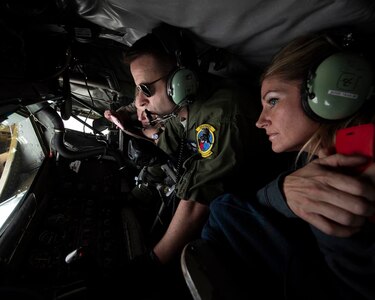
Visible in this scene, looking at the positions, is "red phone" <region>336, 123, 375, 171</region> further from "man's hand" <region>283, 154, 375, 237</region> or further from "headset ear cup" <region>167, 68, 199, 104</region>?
"headset ear cup" <region>167, 68, 199, 104</region>

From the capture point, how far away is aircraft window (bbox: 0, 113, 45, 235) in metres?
1.03

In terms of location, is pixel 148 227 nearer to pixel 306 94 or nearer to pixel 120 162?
pixel 120 162

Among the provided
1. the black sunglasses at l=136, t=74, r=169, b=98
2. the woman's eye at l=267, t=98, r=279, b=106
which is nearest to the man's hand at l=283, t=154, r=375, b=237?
the woman's eye at l=267, t=98, r=279, b=106

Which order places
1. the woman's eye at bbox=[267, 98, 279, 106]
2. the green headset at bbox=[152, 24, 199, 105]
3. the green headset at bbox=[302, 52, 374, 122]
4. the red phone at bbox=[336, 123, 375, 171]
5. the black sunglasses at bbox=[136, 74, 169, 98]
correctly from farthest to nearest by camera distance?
1. the black sunglasses at bbox=[136, 74, 169, 98]
2. the green headset at bbox=[152, 24, 199, 105]
3. the woman's eye at bbox=[267, 98, 279, 106]
4. the green headset at bbox=[302, 52, 374, 122]
5. the red phone at bbox=[336, 123, 375, 171]

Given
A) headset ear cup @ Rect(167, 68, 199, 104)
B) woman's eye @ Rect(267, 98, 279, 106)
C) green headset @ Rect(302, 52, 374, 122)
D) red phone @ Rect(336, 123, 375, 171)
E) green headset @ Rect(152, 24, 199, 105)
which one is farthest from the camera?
headset ear cup @ Rect(167, 68, 199, 104)

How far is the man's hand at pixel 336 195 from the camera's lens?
45cm

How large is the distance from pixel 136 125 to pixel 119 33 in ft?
2.50

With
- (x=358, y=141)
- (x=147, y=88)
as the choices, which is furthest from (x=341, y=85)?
(x=147, y=88)

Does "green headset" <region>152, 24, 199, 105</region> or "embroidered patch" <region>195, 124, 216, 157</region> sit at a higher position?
"green headset" <region>152, 24, 199, 105</region>

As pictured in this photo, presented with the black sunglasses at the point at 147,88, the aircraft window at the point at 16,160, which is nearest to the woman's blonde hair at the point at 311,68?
the black sunglasses at the point at 147,88

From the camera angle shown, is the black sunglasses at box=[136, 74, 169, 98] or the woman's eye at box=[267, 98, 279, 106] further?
the black sunglasses at box=[136, 74, 169, 98]

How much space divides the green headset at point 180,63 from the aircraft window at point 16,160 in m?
0.73

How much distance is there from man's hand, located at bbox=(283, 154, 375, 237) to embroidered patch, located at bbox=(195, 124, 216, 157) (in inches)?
20.4

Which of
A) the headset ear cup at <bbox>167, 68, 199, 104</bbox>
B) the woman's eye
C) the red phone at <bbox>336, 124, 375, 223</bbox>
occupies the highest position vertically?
the headset ear cup at <bbox>167, 68, 199, 104</bbox>
